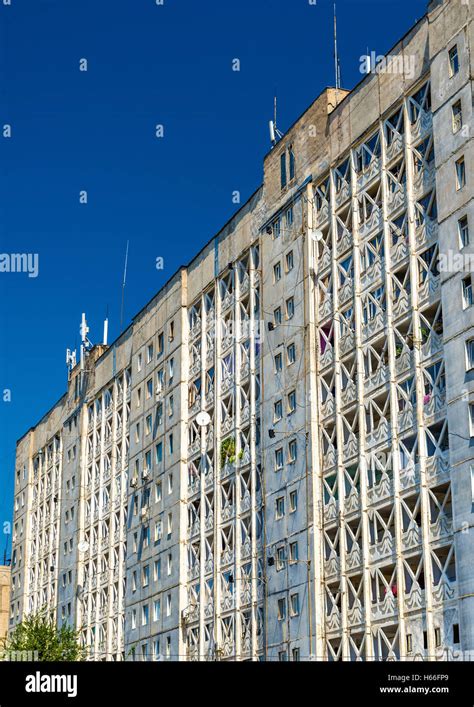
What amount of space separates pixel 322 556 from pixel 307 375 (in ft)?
28.8

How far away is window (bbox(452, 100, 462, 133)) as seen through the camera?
4981 centimetres

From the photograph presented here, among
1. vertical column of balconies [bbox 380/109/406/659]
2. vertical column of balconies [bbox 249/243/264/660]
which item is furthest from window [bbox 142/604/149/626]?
vertical column of balconies [bbox 380/109/406/659]

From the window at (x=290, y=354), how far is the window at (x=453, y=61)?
16459 mm

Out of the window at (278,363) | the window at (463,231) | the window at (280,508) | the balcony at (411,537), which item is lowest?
the balcony at (411,537)

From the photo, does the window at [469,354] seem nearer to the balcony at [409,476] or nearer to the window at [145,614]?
the balcony at [409,476]

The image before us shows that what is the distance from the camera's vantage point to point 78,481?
9100 centimetres

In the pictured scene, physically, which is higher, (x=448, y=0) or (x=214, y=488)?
(x=448, y=0)

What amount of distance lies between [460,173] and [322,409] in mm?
14112

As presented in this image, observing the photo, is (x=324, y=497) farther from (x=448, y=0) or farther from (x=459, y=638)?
(x=448, y=0)

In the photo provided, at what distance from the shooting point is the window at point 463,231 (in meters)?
48.5

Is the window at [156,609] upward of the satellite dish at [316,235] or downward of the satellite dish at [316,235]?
downward

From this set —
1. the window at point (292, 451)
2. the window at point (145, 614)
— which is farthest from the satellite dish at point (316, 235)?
the window at point (145, 614)

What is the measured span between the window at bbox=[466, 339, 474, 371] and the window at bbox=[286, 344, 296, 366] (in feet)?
48.4
